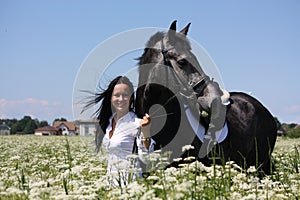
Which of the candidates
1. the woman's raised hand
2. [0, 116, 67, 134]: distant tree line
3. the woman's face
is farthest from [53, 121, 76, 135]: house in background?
[0, 116, 67, 134]: distant tree line

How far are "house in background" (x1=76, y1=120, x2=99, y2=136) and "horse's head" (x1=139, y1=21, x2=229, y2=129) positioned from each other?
1.09m

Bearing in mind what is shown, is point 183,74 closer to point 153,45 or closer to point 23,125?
point 153,45

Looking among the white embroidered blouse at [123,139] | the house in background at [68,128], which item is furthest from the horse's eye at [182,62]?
the house in background at [68,128]

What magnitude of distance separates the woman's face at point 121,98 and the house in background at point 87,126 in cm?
77

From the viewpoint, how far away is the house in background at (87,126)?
714 centimetres

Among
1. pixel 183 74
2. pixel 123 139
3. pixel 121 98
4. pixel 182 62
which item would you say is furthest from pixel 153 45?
pixel 123 139

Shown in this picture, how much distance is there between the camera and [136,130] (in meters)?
6.22

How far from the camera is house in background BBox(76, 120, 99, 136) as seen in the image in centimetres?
714

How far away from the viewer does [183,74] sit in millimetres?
6570

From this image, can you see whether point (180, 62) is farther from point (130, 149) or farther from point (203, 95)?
point (130, 149)

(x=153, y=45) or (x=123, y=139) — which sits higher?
(x=153, y=45)

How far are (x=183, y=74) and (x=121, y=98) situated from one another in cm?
94

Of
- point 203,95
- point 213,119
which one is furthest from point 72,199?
point 213,119

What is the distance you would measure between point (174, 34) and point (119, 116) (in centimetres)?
163
